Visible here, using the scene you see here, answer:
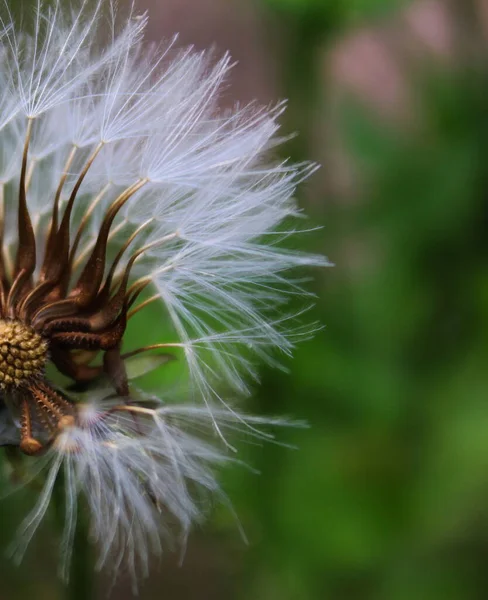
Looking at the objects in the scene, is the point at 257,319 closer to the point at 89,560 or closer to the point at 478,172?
the point at 89,560

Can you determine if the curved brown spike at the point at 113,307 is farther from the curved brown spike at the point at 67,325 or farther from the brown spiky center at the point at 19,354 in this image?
the brown spiky center at the point at 19,354

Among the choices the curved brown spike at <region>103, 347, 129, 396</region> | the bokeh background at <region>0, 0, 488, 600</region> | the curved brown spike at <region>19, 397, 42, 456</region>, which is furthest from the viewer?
the bokeh background at <region>0, 0, 488, 600</region>

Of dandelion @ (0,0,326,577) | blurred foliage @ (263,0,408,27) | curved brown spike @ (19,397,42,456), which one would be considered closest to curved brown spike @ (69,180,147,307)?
dandelion @ (0,0,326,577)

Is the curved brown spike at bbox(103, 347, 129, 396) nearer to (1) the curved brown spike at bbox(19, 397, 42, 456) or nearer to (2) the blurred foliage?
(1) the curved brown spike at bbox(19, 397, 42, 456)

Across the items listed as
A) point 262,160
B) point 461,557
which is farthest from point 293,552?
point 262,160

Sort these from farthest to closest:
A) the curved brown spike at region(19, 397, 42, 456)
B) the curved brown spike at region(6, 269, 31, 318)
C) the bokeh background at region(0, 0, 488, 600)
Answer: the bokeh background at region(0, 0, 488, 600), the curved brown spike at region(6, 269, 31, 318), the curved brown spike at region(19, 397, 42, 456)

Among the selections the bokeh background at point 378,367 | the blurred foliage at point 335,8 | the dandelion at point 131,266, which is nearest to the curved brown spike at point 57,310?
the dandelion at point 131,266
